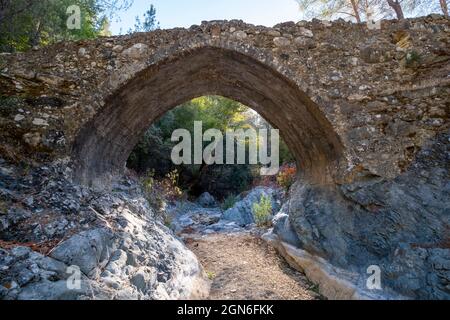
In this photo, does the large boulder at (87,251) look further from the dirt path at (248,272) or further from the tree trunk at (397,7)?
the tree trunk at (397,7)

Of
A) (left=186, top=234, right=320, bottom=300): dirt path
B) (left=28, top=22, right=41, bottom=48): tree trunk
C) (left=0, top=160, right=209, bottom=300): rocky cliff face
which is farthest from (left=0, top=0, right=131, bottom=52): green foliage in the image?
(left=186, top=234, right=320, bottom=300): dirt path

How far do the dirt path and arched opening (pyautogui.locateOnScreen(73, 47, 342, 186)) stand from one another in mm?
1705

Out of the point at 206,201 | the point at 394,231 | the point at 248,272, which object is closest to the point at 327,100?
the point at 394,231

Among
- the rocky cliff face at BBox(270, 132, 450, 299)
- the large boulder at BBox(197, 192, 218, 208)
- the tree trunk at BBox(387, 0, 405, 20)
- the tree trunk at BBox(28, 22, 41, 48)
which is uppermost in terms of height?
the tree trunk at BBox(387, 0, 405, 20)

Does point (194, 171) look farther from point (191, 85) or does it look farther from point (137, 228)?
point (137, 228)

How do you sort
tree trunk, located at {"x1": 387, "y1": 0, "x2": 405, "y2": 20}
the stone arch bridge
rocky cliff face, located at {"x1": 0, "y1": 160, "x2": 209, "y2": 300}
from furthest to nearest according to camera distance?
1. tree trunk, located at {"x1": 387, "y1": 0, "x2": 405, "y2": 20}
2. the stone arch bridge
3. rocky cliff face, located at {"x1": 0, "y1": 160, "x2": 209, "y2": 300}

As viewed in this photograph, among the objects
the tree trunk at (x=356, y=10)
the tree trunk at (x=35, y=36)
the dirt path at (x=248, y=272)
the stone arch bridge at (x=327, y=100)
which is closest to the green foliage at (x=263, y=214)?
the dirt path at (x=248, y=272)

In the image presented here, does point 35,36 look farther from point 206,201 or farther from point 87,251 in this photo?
point 206,201

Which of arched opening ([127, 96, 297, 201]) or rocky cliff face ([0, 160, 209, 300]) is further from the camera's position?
arched opening ([127, 96, 297, 201])

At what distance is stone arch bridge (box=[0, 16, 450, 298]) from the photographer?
405 centimetres

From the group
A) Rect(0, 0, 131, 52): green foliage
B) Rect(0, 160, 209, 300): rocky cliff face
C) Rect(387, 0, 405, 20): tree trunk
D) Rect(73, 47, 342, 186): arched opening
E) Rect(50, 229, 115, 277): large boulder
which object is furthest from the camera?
Rect(387, 0, 405, 20): tree trunk

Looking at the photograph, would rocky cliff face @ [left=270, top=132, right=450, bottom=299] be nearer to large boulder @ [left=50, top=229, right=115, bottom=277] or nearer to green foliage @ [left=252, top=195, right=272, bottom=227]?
green foliage @ [left=252, top=195, right=272, bottom=227]

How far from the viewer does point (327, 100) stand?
4328 mm

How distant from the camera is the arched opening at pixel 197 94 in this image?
4.49 meters
